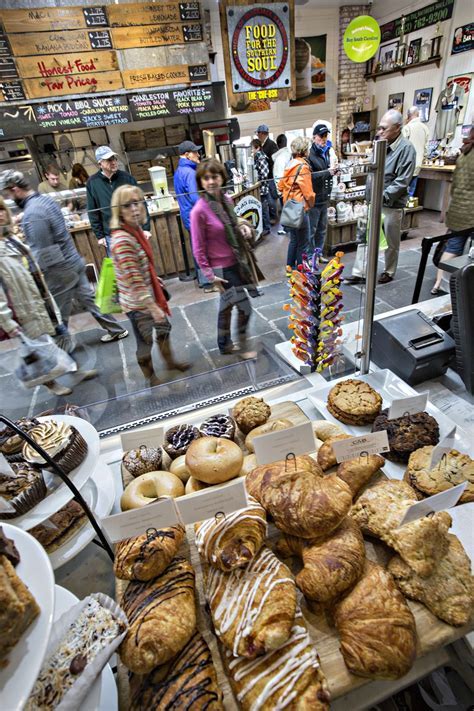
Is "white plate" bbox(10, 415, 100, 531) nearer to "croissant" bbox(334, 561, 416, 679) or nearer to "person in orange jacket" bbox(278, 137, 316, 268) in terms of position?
"croissant" bbox(334, 561, 416, 679)

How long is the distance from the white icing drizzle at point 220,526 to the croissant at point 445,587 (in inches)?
14.8

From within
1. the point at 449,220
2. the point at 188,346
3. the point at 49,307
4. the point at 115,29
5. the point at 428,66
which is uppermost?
the point at 115,29

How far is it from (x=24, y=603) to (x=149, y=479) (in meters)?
0.65

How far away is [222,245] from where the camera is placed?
7.45ft

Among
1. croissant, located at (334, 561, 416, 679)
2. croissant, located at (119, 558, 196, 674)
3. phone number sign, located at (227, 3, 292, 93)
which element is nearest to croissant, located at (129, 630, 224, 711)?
croissant, located at (119, 558, 196, 674)

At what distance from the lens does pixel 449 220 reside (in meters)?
4.19

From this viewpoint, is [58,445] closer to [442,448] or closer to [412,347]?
[442,448]

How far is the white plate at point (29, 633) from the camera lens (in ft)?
1.92

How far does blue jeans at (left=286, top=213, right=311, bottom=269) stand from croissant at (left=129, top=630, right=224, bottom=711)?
1884mm

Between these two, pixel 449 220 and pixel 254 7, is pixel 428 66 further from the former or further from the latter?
pixel 449 220

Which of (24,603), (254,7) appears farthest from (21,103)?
(24,603)

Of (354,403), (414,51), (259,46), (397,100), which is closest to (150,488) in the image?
(354,403)

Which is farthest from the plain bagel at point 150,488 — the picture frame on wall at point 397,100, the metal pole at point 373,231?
the picture frame on wall at point 397,100

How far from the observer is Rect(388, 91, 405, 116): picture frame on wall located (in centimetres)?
830
